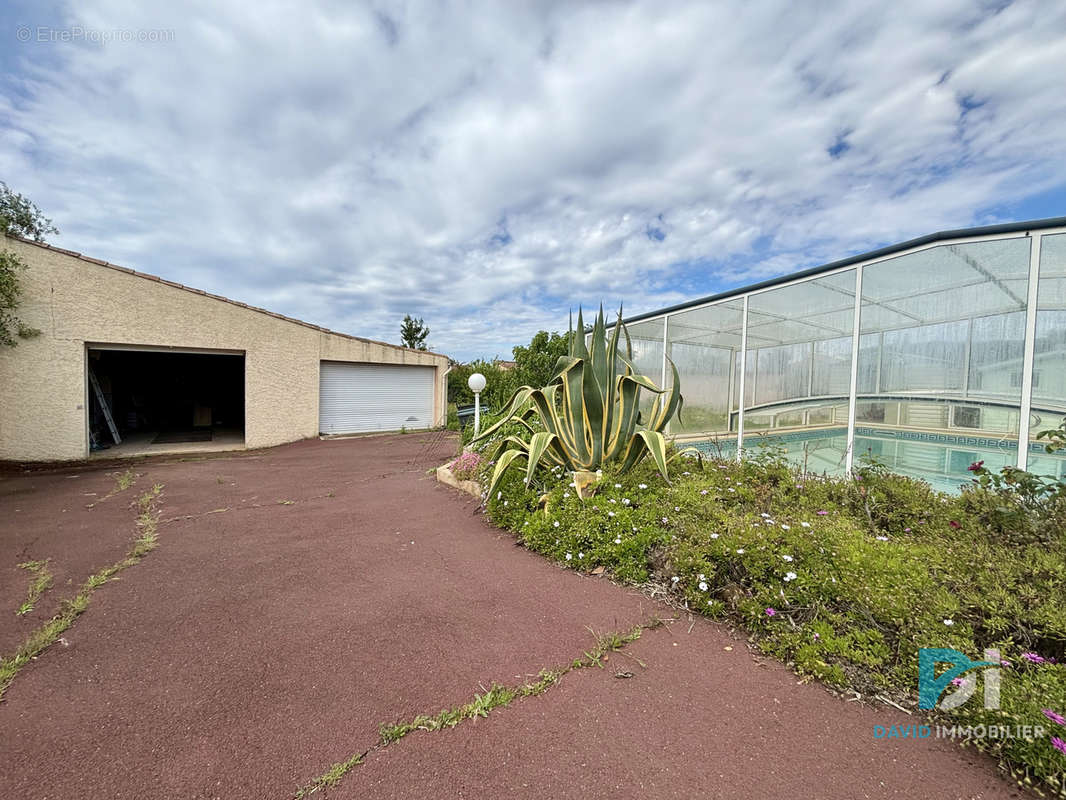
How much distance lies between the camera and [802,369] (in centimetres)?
620

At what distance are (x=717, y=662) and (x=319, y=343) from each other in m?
11.3

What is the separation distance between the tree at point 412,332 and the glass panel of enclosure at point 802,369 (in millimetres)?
22326

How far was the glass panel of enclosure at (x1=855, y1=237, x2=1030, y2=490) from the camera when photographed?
396 cm

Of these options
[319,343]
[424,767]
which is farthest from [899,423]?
[319,343]

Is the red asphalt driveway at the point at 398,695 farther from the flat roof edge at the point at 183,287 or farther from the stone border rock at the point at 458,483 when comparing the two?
the flat roof edge at the point at 183,287

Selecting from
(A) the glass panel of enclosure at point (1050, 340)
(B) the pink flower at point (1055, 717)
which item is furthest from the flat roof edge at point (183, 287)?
(A) the glass panel of enclosure at point (1050, 340)

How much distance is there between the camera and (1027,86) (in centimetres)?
459

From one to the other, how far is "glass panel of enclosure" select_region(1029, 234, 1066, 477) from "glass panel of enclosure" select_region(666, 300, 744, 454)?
3.42 metres

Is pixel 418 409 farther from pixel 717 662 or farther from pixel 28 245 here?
pixel 717 662

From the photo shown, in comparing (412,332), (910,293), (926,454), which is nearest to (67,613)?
(926,454)

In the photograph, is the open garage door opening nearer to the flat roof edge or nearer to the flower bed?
the flat roof edge

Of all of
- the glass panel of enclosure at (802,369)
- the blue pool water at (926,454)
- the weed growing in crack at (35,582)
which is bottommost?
the weed growing in crack at (35,582)

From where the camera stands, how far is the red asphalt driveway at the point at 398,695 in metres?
1.30

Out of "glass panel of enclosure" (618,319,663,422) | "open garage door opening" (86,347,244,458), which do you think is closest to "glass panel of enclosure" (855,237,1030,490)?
"glass panel of enclosure" (618,319,663,422)
